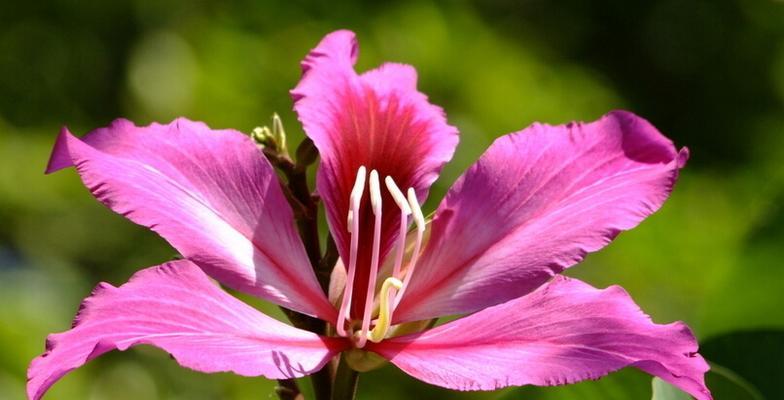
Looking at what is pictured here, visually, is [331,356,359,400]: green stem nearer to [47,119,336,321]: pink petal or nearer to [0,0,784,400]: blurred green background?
[47,119,336,321]: pink petal

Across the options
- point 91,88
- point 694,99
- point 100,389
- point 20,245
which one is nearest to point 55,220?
point 20,245

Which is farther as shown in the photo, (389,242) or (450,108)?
(450,108)

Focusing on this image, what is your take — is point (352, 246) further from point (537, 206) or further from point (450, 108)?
point (450, 108)

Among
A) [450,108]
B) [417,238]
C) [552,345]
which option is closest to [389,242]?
[417,238]

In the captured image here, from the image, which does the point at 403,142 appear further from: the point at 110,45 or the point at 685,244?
the point at 110,45

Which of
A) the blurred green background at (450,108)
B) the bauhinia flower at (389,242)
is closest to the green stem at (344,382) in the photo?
the bauhinia flower at (389,242)

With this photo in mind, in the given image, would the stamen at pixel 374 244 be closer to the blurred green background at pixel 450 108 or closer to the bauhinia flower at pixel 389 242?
the bauhinia flower at pixel 389 242
